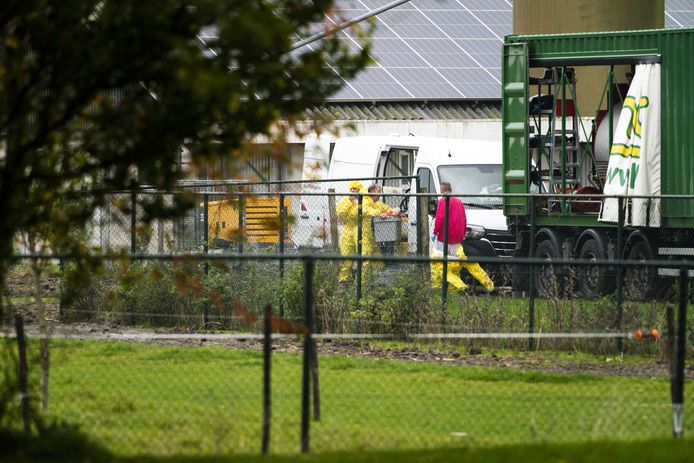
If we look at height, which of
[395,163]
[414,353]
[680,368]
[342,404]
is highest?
[395,163]

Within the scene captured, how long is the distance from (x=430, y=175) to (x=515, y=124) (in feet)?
10.4

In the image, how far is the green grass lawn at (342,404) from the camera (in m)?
9.46

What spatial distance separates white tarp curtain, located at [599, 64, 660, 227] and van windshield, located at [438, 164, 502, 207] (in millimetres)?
3645

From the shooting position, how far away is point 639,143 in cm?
1988

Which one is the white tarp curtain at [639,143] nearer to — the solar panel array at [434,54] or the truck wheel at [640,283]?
the truck wheel at [640,283]

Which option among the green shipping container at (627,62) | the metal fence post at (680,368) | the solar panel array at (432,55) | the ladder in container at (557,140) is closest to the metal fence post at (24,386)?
the metal fence post at (680,368)

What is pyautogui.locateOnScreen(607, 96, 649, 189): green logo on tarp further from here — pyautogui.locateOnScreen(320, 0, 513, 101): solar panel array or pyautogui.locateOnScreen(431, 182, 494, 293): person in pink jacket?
pyautogui.locateOnScreen(320, 0, 513, 101): solar panel array

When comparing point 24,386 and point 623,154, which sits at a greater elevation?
point 623,154

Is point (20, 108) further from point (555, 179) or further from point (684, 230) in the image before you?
point (555, 179)

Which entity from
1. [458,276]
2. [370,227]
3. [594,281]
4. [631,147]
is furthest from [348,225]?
[594,281]

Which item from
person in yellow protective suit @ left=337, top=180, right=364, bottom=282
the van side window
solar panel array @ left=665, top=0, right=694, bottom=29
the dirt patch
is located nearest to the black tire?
the dirt patch

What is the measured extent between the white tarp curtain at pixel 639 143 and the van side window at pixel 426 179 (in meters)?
4.36

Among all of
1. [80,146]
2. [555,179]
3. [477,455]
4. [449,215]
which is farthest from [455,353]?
[555,179]

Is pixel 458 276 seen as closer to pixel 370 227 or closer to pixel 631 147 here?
pixel 370 227
